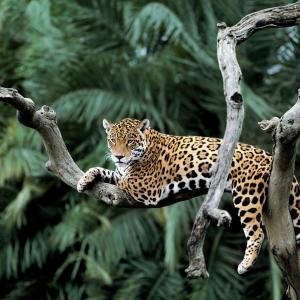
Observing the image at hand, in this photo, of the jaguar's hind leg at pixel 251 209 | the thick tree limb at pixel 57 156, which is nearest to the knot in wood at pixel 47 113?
the thick tree limb at pixel 57 156

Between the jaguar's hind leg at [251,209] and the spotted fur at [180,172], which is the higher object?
the spotted fur at [180,172]

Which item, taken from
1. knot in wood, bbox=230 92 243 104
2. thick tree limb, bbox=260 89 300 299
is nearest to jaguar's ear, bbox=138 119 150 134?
thick tree limb, bbox=260 89 300 299

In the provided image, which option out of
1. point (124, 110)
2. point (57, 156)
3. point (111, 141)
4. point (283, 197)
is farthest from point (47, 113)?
point (124, 110)

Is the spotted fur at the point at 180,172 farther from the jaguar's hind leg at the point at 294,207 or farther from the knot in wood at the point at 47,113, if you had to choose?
the knot in wood at the point at 47,113

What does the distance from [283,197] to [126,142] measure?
154 cm

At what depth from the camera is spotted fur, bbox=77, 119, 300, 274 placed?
9734 millimetres

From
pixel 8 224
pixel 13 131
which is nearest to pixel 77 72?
pixel 13 131

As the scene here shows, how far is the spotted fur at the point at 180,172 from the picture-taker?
9734 millimetres

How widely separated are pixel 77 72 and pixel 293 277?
1122cm

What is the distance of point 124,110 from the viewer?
20.1 meters

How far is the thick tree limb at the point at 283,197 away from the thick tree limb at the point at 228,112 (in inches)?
17.0

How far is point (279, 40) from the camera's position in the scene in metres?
21.2

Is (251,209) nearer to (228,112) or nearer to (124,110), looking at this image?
(228,112)

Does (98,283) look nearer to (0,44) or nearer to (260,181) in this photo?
(0,44)
